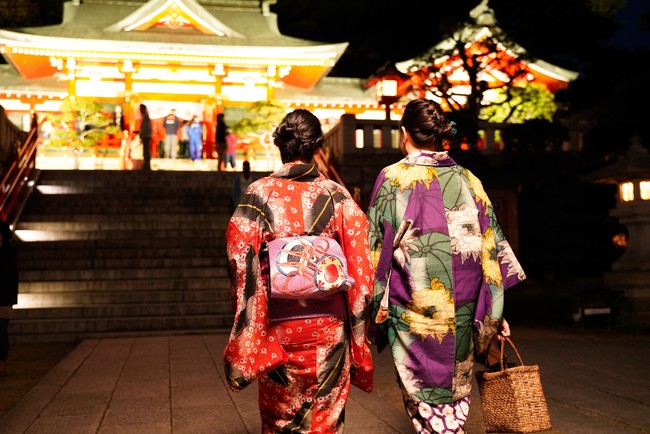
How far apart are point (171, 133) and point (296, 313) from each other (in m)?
19.5

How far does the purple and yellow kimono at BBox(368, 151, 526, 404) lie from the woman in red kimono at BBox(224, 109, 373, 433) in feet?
0.48

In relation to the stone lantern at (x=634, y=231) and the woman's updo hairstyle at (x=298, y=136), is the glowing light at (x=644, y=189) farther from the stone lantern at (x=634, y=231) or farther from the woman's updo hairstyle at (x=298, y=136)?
the woman's updo hairstyle at (x=298, y=136)

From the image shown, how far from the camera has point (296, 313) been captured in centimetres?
296

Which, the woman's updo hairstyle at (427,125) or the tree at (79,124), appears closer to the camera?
the woman's updo hairstyle at (427,125)

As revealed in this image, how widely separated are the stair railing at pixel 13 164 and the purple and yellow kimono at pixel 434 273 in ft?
34.3

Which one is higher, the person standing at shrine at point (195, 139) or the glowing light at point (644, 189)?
the person standing at shrine at point (195, 139)

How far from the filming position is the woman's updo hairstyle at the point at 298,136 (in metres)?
3.11

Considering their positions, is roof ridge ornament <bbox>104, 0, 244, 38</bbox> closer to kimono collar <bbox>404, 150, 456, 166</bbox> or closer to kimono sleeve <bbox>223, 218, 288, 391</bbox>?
kimono collar <bbox>404, 150, 456, 166</bbox>

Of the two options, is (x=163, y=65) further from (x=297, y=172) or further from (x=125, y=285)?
(x=297, y=172)

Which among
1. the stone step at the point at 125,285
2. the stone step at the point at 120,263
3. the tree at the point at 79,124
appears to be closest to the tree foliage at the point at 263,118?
the tree at the point at 79,124

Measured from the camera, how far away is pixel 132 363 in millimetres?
7492

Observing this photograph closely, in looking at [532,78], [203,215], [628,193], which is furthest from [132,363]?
[532,78]

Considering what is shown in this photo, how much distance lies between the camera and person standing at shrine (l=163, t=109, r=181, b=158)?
21391 mm

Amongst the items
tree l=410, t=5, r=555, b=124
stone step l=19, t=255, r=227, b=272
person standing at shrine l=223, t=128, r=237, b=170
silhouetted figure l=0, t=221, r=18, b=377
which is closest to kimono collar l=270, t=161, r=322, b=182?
silhouetted figure l=0, t=221, r=18, b=377
